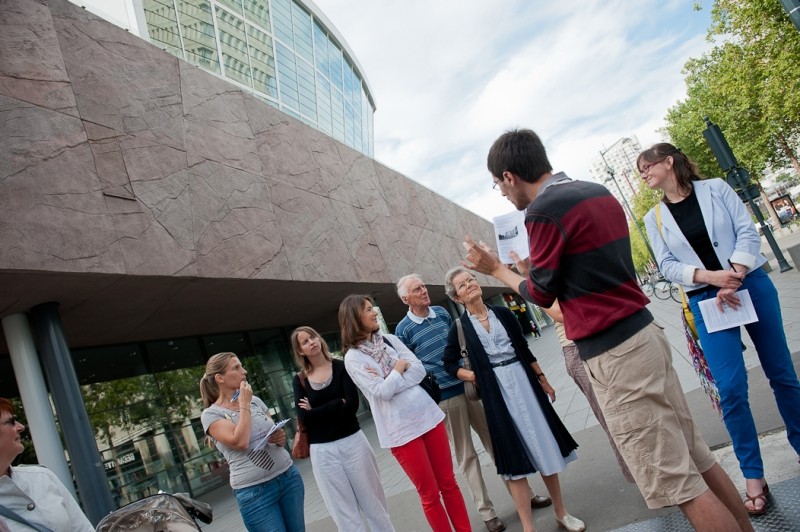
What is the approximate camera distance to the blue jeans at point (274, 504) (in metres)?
3.50

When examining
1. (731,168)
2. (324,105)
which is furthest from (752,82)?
(324,105)

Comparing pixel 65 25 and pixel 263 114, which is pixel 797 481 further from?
pixel 263 114

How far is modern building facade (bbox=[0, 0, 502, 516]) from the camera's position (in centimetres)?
639

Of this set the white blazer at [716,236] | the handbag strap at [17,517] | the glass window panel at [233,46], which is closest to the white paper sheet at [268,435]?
the handbag strap at [17,517]

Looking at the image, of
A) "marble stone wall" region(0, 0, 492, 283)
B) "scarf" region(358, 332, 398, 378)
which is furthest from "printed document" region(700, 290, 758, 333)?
"marble stone wall" region(0, 0, 492, 283)

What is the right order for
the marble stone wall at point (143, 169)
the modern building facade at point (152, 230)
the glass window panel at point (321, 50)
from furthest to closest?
1. the glass window panel at point (321, 50)
2. the modern building facade at point (152, 230)
3. the marble stone wall at point (143, 169)

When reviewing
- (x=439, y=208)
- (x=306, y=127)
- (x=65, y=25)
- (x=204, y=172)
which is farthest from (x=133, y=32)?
(x=439, y=208)

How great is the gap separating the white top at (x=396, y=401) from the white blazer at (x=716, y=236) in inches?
65.7

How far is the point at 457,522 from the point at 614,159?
18756 centimetres

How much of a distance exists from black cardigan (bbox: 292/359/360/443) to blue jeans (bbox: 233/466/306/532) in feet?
1.11

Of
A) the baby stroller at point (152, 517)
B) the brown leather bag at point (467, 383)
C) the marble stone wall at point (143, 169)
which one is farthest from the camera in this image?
the marble stone wall at point (143, 169)

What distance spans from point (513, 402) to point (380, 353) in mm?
957

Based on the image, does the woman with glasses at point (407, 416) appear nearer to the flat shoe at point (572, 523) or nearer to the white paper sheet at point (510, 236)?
the flat shoe at point (572, 523)

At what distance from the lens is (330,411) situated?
11.9 ft
